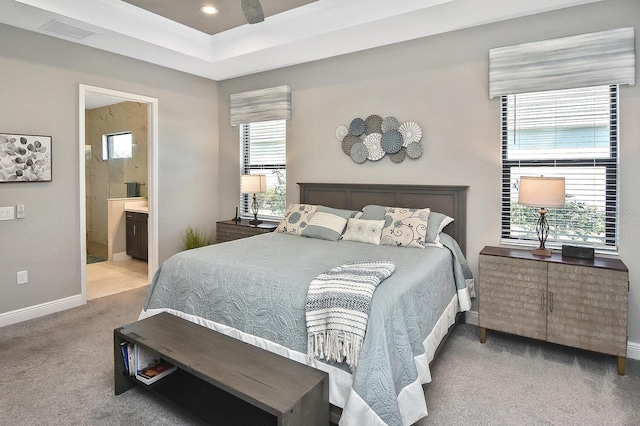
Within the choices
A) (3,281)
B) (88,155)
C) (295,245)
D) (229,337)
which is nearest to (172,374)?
(229,337)

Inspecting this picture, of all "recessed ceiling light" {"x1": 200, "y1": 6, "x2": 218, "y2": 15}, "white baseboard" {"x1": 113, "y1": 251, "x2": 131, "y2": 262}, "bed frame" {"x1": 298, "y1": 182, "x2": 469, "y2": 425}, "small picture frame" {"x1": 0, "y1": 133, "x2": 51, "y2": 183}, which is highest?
"recessed ceiling light" {"x1": 200, "y1": 6, "x2": 218, "y2": 15}

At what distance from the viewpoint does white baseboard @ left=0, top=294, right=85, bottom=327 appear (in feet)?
11.8

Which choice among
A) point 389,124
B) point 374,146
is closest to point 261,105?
point 374,146

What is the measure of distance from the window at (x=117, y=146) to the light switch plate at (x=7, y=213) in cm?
334

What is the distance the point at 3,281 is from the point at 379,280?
3.49m

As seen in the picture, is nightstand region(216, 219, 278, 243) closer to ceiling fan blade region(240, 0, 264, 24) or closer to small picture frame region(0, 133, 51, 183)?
small picture frame region(0, 133, 51, 183)

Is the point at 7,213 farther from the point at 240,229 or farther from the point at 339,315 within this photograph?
the point at 339,315

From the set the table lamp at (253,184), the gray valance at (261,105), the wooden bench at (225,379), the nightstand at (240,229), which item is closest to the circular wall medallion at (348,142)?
the gray valance at (261,105)

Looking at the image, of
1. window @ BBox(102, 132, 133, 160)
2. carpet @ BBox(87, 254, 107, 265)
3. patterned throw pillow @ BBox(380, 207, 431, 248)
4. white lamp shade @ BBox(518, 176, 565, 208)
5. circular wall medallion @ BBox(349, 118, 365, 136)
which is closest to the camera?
white lamp shade @ BBox(518, 176, 565, 208)

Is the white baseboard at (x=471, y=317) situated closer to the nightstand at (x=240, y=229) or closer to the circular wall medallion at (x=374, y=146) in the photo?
the circular wall medallion at (x=374, y=146)

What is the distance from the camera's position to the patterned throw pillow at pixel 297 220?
13.2ft

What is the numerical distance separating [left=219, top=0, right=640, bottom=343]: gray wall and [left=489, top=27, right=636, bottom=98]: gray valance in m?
0.11

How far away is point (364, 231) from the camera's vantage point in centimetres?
358

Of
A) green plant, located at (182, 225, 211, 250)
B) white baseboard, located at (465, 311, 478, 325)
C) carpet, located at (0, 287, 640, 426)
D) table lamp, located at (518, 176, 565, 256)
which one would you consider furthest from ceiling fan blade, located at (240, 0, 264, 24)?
green plant, located at (182, 225, 211, 250)
